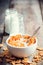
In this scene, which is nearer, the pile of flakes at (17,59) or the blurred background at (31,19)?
the pile of flakes at (17,59)

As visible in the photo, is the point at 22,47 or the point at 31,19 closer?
the point at 22,47

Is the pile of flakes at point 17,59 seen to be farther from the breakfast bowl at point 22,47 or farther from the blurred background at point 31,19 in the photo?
the blurred background at point 31,19

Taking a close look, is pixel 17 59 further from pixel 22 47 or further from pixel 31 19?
pixel 31 19

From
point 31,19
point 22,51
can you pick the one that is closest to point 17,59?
point 22,51

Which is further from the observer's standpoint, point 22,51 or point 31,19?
point 31,19

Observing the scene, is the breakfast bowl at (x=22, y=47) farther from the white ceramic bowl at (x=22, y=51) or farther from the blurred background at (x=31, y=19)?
the blurred background at (x=31, y=19)

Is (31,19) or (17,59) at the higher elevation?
(31,19)

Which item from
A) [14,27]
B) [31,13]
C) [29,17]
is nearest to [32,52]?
[14,27]

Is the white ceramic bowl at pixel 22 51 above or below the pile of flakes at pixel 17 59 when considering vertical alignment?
above

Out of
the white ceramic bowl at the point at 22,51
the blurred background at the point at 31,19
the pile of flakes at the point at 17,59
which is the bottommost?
the pile of flakes at the point at 17,59

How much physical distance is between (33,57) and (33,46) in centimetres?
6

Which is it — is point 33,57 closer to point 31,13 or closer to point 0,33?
point 0,33

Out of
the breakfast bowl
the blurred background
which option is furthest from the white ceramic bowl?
the blurred background

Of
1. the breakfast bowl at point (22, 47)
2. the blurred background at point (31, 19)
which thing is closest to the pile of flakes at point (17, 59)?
the breakfast bowl at point (22, 47)
